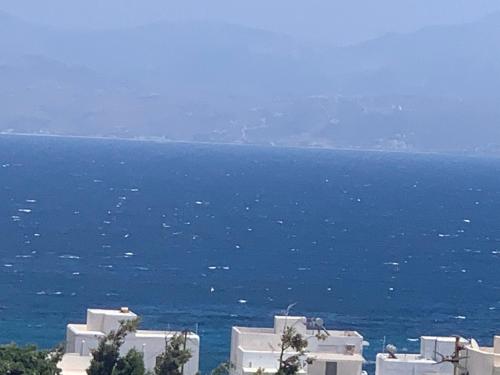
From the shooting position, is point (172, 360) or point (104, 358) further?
point (104, 358)

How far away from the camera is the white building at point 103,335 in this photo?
29.1 metres

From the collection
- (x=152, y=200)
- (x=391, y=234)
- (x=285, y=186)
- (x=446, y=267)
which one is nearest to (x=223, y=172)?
(x=285, y=186)

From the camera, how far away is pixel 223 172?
16325cm

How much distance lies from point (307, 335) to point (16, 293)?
27.1 m

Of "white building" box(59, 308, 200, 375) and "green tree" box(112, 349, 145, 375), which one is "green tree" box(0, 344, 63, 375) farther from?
"white building" box(59, 308, 200, 375)

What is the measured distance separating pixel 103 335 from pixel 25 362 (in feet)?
13.9

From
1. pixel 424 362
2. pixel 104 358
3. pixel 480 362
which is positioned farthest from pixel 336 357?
pixel 104 358

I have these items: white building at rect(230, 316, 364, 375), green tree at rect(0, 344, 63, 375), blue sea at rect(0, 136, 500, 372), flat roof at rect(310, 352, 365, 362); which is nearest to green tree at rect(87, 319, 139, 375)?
green tree at rect(0, 344, 63, 375)

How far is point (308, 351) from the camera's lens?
29.2m

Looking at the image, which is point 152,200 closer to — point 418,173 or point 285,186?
point 285,186

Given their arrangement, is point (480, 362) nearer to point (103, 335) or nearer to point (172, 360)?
point (172, 360)

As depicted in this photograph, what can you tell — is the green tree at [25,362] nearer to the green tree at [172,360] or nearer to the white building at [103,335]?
the green tree at [172,360]

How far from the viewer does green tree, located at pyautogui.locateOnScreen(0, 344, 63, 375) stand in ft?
84.0

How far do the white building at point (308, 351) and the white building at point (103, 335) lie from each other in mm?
993
